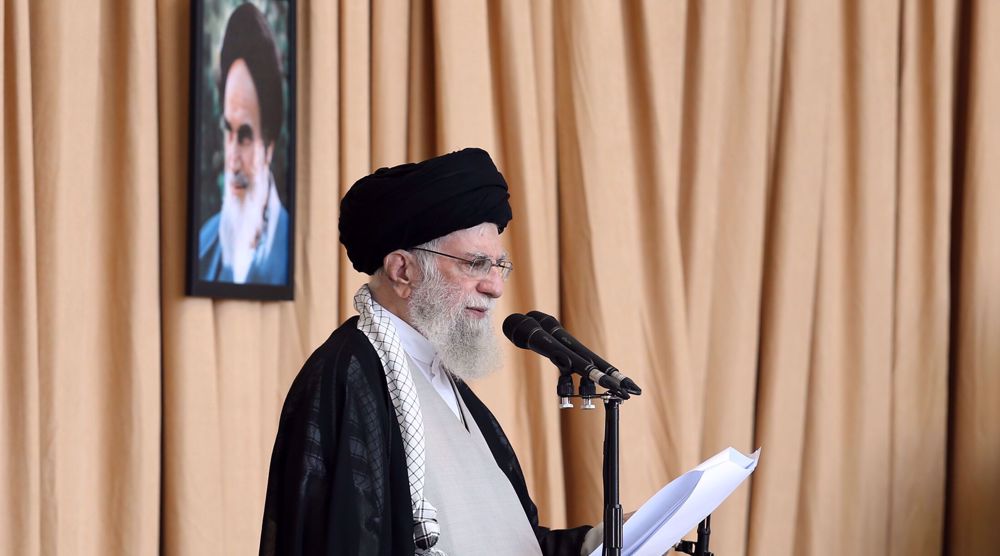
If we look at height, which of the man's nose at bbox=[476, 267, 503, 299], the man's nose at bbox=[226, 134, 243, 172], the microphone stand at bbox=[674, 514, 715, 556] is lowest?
the microphone stand at bbox=[674, 514, 715, 556]

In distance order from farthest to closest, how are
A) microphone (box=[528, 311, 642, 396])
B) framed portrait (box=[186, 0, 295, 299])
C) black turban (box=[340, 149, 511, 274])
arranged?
framed portrait (box=[186, 0, 295, 299]) → black turban (box=[340, 149, 511, 274]) → microphone (box=[528, 311, 642, 396])

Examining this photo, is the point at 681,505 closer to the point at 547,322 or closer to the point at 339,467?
the point at 547,322

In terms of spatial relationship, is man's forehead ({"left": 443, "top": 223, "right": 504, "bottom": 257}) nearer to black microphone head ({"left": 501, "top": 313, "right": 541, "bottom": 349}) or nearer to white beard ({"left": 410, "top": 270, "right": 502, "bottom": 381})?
white beard ({"left": 410, "top": 270, "right": 502, "bottom": 381})

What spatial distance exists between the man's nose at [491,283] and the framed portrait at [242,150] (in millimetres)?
885

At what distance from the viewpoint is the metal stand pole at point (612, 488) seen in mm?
1727

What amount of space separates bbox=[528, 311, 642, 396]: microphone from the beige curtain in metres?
1.16

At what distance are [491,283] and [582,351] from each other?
38cm

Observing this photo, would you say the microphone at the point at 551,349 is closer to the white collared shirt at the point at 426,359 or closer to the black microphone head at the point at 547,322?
the black microphone head at the point at 547,322

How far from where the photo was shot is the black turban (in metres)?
2.02

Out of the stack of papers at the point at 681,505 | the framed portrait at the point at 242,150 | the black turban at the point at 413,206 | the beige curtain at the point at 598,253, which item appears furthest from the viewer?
the framed portrait at the point at 242,150

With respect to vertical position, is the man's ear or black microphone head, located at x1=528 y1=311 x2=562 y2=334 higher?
the man's ear

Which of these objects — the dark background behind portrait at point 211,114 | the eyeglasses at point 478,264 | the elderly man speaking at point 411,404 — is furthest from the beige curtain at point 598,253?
the eyeglasses at point 478,264

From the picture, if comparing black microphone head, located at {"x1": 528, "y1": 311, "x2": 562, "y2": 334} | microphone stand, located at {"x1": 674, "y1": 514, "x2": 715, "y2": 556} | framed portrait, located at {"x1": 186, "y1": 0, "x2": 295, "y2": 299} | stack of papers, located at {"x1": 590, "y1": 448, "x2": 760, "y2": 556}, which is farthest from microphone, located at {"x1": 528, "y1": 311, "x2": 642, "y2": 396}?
framed portrait, located at {"x1": 186, "y1": 0, "x2": 295, "y2": 299}

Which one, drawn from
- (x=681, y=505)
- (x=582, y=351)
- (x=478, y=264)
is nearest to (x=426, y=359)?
(x=478, y=264)
